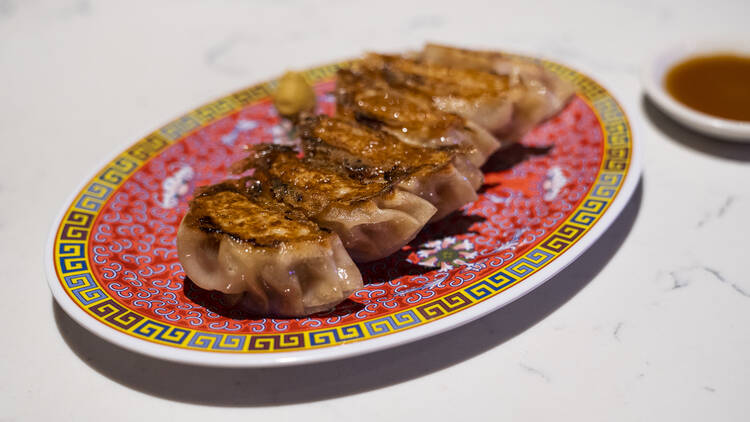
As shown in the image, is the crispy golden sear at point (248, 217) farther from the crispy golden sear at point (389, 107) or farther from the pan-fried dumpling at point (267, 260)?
the crispy golden sear at point (389, 107)

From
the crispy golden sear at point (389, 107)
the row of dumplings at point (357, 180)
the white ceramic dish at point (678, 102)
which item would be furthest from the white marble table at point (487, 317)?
the crispy golden sear at point (389, 107)

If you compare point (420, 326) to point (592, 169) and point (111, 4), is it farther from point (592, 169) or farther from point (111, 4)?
point (111, 4)

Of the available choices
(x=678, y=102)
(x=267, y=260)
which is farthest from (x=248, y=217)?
(x=678, y=102)

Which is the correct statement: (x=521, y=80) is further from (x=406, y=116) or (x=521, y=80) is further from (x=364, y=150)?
(x=364, y=150)

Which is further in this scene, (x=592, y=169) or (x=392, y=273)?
(x=592, y=169)

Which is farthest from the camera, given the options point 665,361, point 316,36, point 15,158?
point 316,36

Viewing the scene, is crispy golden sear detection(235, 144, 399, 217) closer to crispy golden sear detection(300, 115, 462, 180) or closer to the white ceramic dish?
crispy golden sear detection(300, 115, 462, 180)

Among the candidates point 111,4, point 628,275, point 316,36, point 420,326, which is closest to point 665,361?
point 628,275
